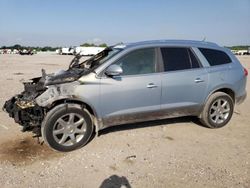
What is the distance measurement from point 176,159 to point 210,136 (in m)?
1.41

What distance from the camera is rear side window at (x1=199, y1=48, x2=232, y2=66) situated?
6070 millimetres

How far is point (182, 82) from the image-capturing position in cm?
561

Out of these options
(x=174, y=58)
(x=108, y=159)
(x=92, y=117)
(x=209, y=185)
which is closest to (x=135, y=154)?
(x=108, y=159)

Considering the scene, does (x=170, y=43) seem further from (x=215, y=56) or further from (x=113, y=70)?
(x=113, y=70)

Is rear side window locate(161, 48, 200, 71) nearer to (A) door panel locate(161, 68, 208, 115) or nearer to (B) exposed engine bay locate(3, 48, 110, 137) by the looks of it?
(A) door panel locate(161, 68, 208, 115)

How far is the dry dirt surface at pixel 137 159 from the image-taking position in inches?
157

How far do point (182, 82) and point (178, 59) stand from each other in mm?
482

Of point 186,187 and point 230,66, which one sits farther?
Result: point 230,66

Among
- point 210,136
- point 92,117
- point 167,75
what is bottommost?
point 210,136

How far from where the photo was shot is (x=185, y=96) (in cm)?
572

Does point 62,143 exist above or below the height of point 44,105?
below

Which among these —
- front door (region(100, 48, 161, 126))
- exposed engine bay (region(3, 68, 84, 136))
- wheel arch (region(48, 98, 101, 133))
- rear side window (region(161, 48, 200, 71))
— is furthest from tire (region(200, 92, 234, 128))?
exposed engine bay (region(3, 68, 84, 136))

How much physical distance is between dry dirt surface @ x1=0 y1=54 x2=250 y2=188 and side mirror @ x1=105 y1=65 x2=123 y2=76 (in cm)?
131

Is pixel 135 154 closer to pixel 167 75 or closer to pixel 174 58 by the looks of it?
pixel 167 75
